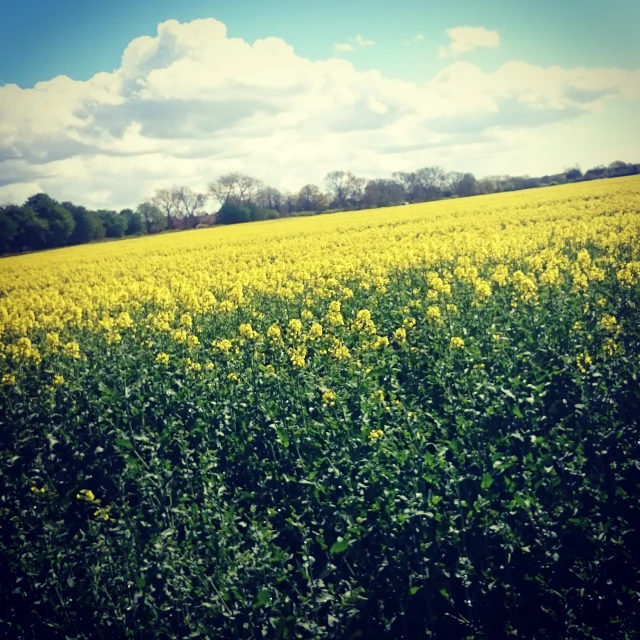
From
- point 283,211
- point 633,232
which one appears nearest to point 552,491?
point 633,232

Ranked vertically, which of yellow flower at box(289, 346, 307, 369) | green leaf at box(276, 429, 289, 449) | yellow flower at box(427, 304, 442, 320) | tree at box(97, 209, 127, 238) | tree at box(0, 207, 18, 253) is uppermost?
tree at box(97, 209, 127, 238)

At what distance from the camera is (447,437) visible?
588cm

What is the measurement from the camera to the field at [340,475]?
14.4 ft

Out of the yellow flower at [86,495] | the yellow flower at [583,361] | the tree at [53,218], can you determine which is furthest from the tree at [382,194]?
the yellow flower at [86,495]

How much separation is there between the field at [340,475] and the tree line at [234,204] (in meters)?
12.3

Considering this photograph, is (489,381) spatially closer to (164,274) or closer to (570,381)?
(570,381)

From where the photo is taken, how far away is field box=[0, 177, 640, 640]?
4.40m

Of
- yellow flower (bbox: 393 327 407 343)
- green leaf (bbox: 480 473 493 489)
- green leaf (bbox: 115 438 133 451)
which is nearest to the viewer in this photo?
green leaf (bbox: 480 473 493 489)

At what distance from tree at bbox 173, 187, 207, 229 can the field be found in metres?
22.7

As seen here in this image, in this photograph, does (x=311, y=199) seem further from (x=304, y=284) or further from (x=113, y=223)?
(x=304, y=284)

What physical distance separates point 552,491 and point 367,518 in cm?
178

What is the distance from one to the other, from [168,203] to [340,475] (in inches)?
1111

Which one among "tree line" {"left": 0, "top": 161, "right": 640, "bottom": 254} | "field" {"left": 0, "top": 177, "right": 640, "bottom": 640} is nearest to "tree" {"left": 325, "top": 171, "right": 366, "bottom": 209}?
"tree line" {"left": 0, "top": 161, "right": 640, "bottom": 254}

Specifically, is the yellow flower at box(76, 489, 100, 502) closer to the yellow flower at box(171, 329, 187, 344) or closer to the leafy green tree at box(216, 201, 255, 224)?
the yellow flower at box(171, 329, 187, 344)
